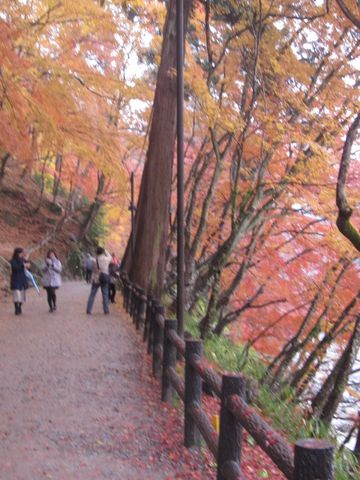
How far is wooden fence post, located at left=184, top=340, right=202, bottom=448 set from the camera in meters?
4.87

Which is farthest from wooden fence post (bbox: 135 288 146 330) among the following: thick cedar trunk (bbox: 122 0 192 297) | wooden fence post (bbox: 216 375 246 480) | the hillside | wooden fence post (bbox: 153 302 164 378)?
the hillside

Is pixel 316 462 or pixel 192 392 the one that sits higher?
pixel 316 462

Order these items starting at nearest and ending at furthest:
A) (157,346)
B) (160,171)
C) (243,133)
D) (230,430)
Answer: (230,430) → (157,346) → (243,133) → (160,171)

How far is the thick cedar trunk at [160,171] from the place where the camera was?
464 inches

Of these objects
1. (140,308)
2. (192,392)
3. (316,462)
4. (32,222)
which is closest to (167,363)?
(192,392)

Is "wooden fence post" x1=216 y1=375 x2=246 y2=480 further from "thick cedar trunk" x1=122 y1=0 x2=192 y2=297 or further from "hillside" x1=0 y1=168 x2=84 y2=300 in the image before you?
"hillside" x1=0 y1=168 x2=84 y2=300

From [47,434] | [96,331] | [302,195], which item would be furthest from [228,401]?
[302,195]

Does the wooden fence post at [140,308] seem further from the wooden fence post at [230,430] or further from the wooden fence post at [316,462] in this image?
Result: the wooden fence post at [316,462]

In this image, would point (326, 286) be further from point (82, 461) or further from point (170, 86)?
point (82, 461)

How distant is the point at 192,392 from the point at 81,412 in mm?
1650

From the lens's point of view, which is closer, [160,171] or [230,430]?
[230,430]

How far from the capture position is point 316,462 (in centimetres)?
231

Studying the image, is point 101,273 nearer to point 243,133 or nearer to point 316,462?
point 243,133

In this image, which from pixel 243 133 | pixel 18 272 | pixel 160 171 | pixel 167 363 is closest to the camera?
pixel 167 363
